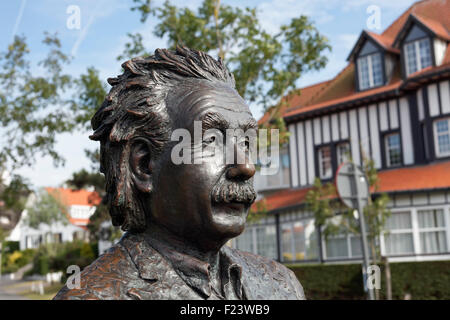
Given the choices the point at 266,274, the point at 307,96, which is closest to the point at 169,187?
the point at 266,274

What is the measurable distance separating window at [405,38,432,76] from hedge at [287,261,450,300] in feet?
24.1

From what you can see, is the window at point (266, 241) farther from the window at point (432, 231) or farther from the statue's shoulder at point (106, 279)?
the statue's shoulder at point (106, 279)

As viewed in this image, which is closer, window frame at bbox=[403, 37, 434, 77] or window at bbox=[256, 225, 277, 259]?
window frame at bbox=[403, 37, 434, 77]

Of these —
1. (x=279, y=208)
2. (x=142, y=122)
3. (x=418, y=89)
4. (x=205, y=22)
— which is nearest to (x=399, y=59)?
(x=418, y=89)

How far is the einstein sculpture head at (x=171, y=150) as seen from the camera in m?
1.91

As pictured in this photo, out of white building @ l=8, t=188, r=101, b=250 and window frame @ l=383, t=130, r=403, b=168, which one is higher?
window frame @ l=383, t=130, r=403, b=168

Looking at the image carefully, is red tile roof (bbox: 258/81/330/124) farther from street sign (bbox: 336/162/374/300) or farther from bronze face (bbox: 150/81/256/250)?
bronze face (bbox: 150/81/256/250)

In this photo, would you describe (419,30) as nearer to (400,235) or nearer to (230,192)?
(400,235)

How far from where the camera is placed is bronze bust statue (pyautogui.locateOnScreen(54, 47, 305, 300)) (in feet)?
6.24

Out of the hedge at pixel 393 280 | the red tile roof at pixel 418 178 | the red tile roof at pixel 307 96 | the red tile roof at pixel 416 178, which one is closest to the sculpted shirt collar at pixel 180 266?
the hedge at pixel 393 280

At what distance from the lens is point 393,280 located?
1560cm

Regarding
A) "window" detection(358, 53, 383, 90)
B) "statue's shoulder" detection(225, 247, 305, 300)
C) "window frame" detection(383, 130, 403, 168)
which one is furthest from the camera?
"window" detection(358, 53, 383, 90)

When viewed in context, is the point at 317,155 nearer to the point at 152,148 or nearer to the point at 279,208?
the point at 279,208

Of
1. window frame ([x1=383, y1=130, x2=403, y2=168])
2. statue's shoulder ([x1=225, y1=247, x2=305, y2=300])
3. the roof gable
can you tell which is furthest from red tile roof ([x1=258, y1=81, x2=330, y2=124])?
statue's shoulder ([x1=225, y1=247, x2=305, y2=300])
